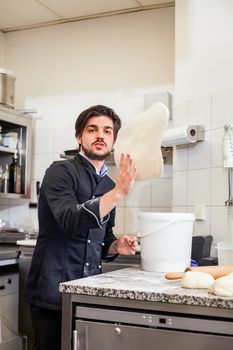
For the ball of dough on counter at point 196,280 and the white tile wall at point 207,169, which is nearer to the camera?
the ball of dough on counter at point 196,280

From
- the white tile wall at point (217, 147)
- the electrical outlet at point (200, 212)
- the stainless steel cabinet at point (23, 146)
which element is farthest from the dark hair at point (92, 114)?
the stainless steel cabinet at point (23, 146)

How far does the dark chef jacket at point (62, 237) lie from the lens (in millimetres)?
1653

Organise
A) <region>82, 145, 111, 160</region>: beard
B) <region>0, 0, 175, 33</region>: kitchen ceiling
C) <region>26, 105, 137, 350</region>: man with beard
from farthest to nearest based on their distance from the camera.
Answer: <region>0, 0, 175, 33</region>: kitchen ceiling → <region>82, 145, 111, 160</region>: beard → <region>26, 105, 137, 350</region>: man with beard

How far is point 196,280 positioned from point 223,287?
13 centimetres

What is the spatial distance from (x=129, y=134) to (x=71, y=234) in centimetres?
42

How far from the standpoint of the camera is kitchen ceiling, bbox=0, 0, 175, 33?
3158 millimetres

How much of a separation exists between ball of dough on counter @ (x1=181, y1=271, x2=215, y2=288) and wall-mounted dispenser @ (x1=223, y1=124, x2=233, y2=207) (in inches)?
33.2

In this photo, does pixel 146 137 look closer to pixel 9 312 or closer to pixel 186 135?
pixel 186 135

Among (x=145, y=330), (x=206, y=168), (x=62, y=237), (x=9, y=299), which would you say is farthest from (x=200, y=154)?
(x=9, y=299)

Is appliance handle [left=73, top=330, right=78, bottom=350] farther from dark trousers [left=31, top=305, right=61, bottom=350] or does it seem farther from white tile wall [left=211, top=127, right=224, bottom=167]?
white tile wall [left=211, top=127, right=224, bottom=167]

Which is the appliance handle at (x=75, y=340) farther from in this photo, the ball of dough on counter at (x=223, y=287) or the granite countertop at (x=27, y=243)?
the granite countertop at (x=27, y=243)

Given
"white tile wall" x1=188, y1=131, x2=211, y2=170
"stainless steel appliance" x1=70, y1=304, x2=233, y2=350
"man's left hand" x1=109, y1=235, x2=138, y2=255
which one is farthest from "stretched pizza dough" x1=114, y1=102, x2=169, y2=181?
"white tile wall" x1=188, y1=131, x2=211, y2=170

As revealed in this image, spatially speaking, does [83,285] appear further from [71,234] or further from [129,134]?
[129,134]

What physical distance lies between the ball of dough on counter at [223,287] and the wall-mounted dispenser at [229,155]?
94 centimetres
